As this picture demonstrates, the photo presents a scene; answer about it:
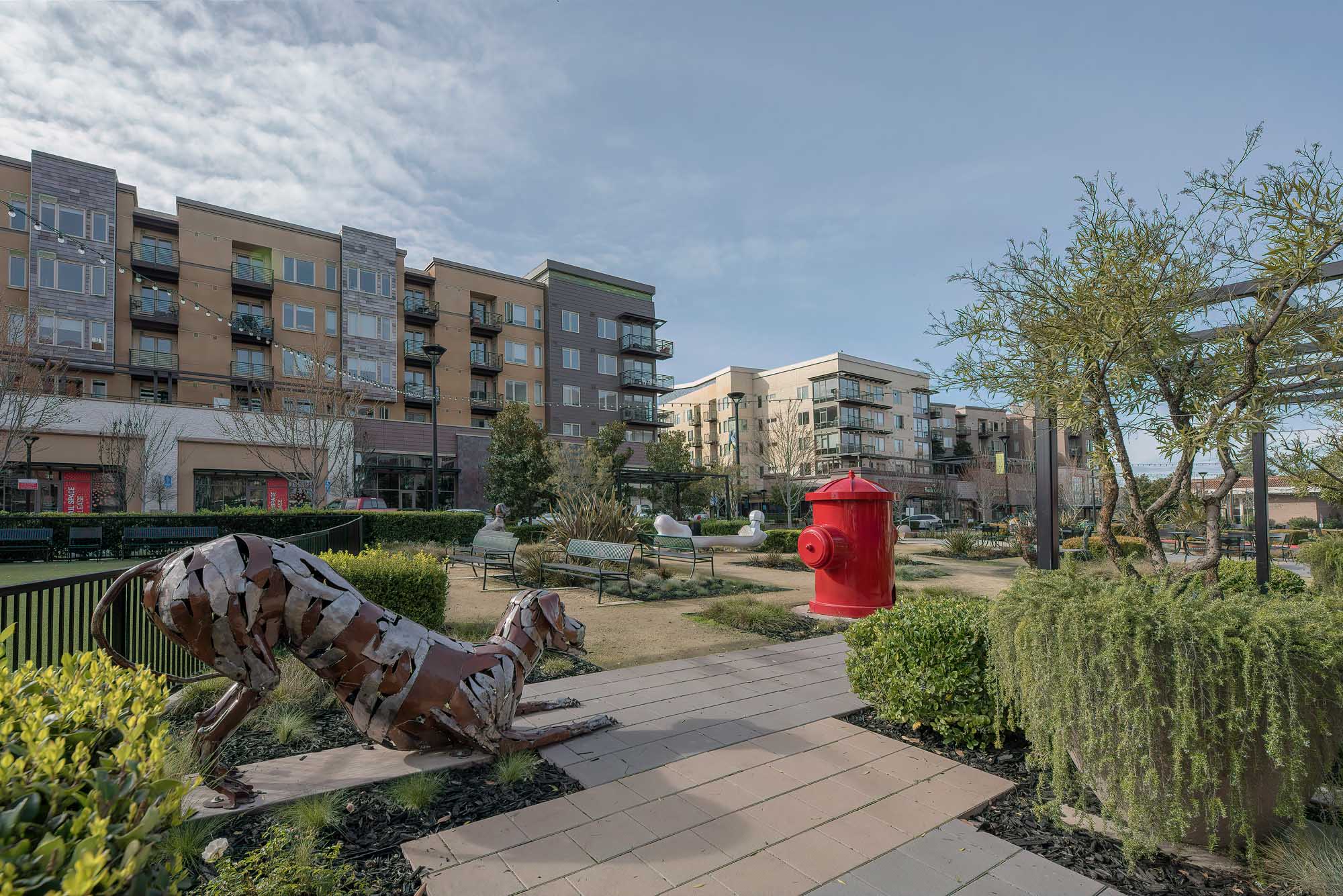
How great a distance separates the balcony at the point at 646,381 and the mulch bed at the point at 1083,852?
1788 inches

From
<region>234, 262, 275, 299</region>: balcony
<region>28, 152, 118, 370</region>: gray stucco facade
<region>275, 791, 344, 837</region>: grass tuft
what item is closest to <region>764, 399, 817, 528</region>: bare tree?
<region>275, 791, 344, 837</region>: grass tuft

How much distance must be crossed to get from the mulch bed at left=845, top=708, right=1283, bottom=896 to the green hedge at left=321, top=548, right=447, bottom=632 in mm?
5125

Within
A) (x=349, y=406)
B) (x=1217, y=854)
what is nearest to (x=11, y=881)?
(x=1217, y=854)

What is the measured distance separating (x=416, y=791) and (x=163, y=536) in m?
15.9

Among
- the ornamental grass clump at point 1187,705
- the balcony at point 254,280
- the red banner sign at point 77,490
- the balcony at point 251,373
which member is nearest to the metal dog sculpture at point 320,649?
the ornamental grass clump at point 1187,705

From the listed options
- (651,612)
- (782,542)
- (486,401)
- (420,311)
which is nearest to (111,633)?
(651,612)

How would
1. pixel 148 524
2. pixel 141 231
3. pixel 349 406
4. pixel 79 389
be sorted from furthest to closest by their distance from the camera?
pixel 141 231, pixel 79 389, pixel 349 406, pixel 148 524

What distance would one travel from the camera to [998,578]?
581 inches

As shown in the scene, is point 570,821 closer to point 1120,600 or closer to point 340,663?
point 340,663

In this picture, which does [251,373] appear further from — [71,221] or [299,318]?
[71,221]

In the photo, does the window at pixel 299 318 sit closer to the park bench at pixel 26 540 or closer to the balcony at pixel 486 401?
the balcony at pixel 486 401

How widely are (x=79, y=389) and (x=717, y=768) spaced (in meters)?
38.0

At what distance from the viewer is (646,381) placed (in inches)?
1949

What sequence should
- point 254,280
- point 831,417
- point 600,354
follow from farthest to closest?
point 831,417
point 600,354
point 254,280
